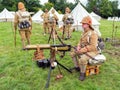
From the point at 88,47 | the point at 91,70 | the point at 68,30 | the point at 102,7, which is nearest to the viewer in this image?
the point at 88,47

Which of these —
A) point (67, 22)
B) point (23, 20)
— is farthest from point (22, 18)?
point (67, 22)

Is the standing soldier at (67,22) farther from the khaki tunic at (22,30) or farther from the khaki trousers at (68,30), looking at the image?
the khaki tunic at (22,30)

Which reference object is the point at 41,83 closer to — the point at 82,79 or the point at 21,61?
the point at 82,79

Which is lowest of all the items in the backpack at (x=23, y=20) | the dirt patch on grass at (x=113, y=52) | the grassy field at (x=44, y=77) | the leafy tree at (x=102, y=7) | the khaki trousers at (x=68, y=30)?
the grassy field at (x=44, y=77)

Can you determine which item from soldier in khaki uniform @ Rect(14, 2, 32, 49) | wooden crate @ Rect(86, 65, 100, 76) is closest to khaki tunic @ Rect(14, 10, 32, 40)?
soldier in khaki uniform @ Rect(14, 2, 32, 49)

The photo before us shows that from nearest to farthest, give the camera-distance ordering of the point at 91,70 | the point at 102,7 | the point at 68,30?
the point at 91,70 < the point at 68,30 < the point at 102,7

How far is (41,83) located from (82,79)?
40.7 inches

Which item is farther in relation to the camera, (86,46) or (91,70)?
(91,70)

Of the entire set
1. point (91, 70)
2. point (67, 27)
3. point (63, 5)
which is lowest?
point (91, 70)

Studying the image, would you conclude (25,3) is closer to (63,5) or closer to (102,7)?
(63,5)

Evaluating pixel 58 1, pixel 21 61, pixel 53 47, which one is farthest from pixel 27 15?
pixel 58 1

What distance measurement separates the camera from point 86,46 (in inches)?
251

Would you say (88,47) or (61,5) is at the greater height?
(61,5)

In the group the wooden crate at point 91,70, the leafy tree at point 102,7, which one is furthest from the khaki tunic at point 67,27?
the leafy tree at point 102,7
